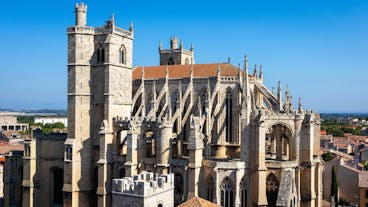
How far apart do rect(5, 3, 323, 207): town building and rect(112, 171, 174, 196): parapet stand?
10267mm

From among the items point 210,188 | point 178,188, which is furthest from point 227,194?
point 178,188

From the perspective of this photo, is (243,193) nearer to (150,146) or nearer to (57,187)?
(150,146)

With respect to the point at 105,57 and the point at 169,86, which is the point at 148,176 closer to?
the point at 105,57

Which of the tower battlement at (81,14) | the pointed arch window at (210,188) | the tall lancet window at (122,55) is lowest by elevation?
the pointed arch window at (210,188)

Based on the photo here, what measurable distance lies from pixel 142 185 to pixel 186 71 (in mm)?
31565

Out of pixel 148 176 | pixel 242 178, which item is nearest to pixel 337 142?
pixel 242 178

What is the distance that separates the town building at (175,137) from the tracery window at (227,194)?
105 millimetres

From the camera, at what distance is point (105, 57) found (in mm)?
46656

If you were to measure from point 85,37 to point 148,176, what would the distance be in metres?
22.9

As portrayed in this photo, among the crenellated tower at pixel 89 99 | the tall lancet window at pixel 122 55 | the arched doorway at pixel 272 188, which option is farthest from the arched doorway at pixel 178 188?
→ the tall lancet window at pixel 122 55

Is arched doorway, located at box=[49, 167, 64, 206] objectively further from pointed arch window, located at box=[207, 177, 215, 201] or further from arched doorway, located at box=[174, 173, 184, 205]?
pointed arch window, located at box=[207, 177, 215, 201]

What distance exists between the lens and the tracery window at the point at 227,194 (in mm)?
38594

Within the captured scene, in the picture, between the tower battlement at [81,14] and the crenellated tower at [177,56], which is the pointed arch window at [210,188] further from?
the crenellated tower at [177,56]

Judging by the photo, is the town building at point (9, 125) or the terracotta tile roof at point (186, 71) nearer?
the terracotta tile roof at point (186, 71)
